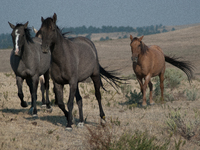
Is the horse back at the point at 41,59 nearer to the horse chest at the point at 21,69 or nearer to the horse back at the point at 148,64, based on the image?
the horse chest at the point at 21,69

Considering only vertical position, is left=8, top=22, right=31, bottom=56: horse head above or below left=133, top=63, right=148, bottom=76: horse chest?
above

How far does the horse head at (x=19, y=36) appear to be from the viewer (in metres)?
6.67

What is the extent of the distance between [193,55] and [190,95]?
25184mm

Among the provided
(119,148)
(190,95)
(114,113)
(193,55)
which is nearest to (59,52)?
(119,148)

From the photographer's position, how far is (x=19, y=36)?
22.5ft

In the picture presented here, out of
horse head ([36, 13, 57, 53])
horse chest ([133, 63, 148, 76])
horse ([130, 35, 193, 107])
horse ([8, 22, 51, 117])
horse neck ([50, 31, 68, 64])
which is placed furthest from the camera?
horse chest ([133, 63, 148, 76])

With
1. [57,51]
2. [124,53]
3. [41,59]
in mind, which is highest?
[57,51]

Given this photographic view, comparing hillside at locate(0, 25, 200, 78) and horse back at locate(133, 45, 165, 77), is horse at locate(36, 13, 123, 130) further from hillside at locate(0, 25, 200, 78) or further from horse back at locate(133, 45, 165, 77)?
hillside at locate(0, 25, 200, 78)

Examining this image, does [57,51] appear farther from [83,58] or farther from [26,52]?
[26,52]

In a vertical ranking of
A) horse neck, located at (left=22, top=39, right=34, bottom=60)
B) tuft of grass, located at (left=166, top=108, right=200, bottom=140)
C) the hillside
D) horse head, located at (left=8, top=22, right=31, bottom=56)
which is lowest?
the hillside

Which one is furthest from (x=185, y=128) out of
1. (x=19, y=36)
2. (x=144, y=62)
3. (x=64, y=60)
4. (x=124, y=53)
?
(x=124, y=53)

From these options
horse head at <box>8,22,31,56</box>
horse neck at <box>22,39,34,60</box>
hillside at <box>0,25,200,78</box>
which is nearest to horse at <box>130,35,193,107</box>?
horse neck at <box>22,39,34,60</box>

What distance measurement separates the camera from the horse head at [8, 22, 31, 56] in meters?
6.67

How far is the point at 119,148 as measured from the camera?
4.36 m
